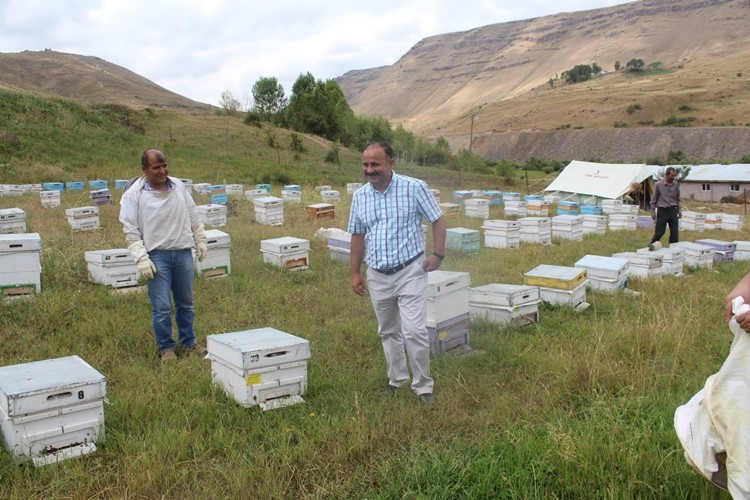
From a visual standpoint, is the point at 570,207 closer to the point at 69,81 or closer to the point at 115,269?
the point at 115,269

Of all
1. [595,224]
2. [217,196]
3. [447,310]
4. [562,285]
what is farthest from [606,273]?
[217,196]

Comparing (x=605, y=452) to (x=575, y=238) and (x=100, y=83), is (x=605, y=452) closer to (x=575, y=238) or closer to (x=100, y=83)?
(x=575, y=238)

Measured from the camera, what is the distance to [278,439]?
3670 millimetres

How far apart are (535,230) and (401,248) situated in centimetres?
892

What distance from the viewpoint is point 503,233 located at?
38.8 ft

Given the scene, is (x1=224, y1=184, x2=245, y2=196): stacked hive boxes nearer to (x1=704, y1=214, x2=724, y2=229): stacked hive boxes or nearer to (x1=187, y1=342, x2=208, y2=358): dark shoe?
(x1=187, y1=342, x2=208, y2=358): dark shoe

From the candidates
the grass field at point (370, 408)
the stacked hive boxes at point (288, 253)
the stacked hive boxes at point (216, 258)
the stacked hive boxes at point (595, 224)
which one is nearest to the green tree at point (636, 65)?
the stacked hive boxes at point (595, 224)

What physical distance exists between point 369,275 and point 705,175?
4312cm

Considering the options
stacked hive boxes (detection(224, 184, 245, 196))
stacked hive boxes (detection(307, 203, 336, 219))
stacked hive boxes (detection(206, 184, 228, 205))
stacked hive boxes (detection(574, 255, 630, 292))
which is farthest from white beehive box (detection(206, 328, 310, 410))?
stacked hive boxes (detection(224, 184, 245, 196))

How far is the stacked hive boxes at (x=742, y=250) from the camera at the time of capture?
37.5ft

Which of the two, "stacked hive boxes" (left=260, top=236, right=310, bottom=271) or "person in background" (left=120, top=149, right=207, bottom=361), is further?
"stacked hive boxes" (left=260, top=236, right=310, bottom=271)

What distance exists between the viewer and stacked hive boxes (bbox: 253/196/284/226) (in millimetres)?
13570

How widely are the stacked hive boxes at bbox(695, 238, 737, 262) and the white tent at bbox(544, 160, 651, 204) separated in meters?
14.4

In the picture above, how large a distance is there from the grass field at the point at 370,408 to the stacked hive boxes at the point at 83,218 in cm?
441
